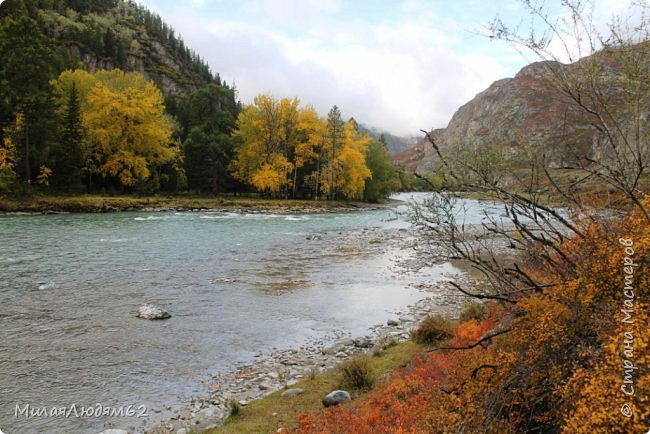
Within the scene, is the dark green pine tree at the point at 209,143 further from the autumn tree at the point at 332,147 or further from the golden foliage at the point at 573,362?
the golden foliage at the point at 573,362

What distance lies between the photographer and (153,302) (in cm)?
1313

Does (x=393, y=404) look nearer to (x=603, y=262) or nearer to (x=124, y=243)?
(x=603, y=262)

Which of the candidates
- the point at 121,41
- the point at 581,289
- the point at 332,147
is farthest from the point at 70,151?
the point at 121,41

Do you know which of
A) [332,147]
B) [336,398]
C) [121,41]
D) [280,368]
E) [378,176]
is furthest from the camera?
[121,41]

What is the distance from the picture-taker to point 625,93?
506cm

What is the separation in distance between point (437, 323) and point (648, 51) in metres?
6.95

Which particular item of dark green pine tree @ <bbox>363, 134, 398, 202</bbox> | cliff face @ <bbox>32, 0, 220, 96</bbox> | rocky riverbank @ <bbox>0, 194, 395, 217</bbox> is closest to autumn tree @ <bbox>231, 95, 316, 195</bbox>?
rocky riverbank @ <bbox>0, 194, 395, 217</bbox>

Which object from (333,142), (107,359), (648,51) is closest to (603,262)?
(648,51)

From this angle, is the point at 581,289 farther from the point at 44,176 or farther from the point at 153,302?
the point at 44,176

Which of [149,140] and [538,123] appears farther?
[149,140]

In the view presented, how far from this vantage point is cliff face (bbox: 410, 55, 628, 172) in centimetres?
589

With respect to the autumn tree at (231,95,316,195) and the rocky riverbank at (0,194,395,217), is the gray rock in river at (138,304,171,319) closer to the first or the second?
the rocky riverbank at (0,194,395,217)

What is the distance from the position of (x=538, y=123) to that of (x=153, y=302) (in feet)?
39.3

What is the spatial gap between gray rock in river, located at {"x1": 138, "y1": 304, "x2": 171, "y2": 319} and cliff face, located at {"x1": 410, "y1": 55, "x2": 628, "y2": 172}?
8870 millimetres
